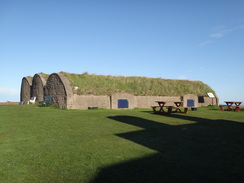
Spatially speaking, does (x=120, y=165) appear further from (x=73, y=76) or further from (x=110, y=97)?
(x=73, y=76)

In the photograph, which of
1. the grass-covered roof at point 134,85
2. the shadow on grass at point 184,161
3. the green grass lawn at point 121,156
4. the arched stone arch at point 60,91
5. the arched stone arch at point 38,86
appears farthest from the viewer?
the arched stone arch at point 38,86

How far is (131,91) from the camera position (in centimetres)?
2825

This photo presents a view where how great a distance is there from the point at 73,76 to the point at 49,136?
18.5m

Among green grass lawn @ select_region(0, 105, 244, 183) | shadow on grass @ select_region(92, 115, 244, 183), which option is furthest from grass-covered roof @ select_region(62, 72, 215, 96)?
shadow on grass @ select_region(92, 115, 244, 183)

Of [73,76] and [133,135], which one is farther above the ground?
[73,76]

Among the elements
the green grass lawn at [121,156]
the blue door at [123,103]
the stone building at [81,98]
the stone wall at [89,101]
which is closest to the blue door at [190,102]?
the stone building at [81,98]

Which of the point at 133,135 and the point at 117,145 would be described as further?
the point at 133,135

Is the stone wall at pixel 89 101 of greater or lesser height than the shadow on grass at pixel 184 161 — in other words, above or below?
above

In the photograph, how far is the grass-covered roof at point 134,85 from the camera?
2577 cm

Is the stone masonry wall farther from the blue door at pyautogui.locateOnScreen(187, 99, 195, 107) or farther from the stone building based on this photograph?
the blue door at pyautogui.locateOnScreen(187, 99, 195, 107)

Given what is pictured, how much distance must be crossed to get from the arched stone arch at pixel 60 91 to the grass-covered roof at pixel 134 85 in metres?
0.86

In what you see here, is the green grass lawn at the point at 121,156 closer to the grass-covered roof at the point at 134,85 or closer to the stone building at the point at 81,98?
the stone building at the point at 81,98

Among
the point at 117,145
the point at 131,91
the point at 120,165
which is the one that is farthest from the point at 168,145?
the point at 131,91

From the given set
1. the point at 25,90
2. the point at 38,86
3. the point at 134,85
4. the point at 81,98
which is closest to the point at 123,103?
the point at 134,85
